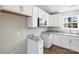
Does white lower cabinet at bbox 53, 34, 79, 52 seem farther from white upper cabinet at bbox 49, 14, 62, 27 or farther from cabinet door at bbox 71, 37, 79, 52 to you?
white upper cabinet at bbox 49, 14, 62, 27

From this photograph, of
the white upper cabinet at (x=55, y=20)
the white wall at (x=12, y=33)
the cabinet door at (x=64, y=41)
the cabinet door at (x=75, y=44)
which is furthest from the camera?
the white upper cabinet at (x=55, y=20)

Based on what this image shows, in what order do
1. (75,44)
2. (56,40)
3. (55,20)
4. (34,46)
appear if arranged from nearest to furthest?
(34,46)
(75,44)
(56,40)
(55,20)

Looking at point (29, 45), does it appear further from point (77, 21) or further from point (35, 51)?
point (77, 21)

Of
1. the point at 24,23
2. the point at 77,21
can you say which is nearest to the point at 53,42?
the point at 77,21

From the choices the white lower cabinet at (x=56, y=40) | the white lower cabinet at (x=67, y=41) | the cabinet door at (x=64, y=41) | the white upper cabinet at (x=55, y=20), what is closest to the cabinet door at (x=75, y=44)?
the white lower cabinet at (x=67, y=41)

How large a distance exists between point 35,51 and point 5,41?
1.09 m

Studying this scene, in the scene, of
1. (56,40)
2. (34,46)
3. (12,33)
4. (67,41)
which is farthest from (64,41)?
(12,33)

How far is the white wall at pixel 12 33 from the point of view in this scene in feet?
6.79

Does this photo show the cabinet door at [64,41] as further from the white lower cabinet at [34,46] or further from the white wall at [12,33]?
the white wall at [12,33]

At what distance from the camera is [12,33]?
2.37 meters

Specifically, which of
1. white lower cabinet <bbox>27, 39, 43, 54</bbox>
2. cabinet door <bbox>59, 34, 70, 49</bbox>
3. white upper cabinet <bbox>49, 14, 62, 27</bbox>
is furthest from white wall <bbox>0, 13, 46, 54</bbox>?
white upper cabinet <bbox>49, 14, 62, 27</bbox>

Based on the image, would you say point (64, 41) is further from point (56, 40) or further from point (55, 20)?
point (55, 20)

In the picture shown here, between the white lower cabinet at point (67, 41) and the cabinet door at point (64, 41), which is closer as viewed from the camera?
the white lower cabinet at point (67, 41)

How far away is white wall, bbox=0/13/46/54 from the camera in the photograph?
207 cm
